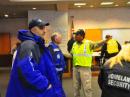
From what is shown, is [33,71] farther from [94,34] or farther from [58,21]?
[94,34]

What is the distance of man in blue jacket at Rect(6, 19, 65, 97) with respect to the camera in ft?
10.2

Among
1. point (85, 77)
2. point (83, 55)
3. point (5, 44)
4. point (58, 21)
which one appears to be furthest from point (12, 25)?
point (85, 77)

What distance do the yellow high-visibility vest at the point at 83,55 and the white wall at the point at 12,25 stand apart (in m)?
13.9

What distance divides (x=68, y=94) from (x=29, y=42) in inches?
212

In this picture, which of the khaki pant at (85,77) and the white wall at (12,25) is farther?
the white wall at (12,25)

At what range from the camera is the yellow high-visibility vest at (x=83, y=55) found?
21.8 feet

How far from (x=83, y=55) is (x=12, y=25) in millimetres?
14306

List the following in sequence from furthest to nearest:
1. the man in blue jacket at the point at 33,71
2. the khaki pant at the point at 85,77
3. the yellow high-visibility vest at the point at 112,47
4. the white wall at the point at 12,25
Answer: the white wall at the point at 12,25 → the yellow high-visibility vest at the point at 112,47 → the khaki pant at the point at 85,77 → the man in blue jacket at the point at 33,71

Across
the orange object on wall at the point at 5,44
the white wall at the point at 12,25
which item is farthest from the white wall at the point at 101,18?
the orange object on wall at the point at 5,44

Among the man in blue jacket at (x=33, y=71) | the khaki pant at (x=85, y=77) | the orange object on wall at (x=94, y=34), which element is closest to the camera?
the man in blue jacket at (x=33, y=71)

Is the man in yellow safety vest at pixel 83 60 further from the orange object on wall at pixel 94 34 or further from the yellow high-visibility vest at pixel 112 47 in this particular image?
the orange object on wall at pixel 94 34

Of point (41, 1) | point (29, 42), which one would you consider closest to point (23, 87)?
point (29, 42)

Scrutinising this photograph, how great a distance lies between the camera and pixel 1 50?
2038 cm

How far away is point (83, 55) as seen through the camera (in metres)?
6.71
